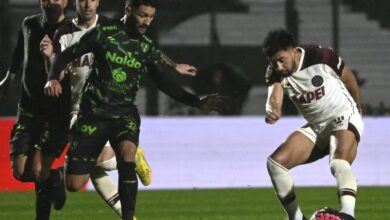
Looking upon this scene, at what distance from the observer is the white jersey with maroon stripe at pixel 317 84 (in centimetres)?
901

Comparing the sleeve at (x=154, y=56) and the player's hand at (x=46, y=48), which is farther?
the player's hand at (x=46, y=48)

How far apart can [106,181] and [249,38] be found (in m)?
7.70

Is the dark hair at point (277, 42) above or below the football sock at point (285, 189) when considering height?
above

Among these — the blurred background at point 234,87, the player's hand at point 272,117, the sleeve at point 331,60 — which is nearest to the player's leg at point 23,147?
the player's hand at point 272,117

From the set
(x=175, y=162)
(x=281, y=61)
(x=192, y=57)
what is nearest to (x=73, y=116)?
(x=281, y=61)

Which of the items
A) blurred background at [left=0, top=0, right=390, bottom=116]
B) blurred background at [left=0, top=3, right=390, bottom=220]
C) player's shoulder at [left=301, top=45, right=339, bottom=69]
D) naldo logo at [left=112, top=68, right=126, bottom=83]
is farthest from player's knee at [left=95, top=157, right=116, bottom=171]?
blurred background at [left=0, top=0, right=390, bottom=116]

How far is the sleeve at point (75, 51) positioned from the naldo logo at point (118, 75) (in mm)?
233

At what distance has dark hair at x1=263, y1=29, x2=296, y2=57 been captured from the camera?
865 cm

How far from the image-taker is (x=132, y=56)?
8477 mm

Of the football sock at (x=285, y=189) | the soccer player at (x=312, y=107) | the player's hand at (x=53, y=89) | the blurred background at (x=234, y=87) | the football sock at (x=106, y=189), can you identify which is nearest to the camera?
the player's hand at (x=53, y=89)

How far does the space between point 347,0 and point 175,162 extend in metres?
3.82

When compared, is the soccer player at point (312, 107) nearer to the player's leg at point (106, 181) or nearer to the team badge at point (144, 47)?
the team badge at point (144, 47)

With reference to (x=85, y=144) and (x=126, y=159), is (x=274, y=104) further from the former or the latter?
(x=85, y=144)

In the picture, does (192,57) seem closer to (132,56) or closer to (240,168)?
(240,168)
